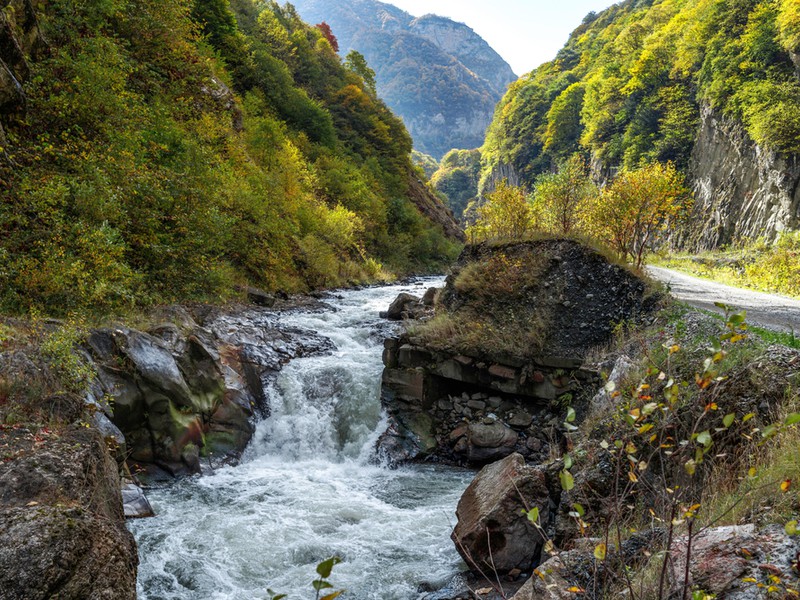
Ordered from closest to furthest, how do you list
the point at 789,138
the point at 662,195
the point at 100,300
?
the point at 100,300
the point at 662,195
the point at 789,138

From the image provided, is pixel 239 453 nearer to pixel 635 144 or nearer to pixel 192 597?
pixel 192 597

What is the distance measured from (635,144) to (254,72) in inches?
1292

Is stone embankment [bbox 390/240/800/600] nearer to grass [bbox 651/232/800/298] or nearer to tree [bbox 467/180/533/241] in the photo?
tree [bbox 467/180/533/241]

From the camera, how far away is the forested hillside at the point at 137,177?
8383 mm

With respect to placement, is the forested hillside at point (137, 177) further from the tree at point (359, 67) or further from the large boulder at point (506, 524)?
the tree at point (359, 67)

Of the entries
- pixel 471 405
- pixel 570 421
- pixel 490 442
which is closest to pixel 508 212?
pixel 471 405

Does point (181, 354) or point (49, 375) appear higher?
point (49, 375)

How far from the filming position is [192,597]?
17.0 ft

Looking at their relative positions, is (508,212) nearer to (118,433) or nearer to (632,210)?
(632,210)

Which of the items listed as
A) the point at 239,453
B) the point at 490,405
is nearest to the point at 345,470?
the point at 239,453

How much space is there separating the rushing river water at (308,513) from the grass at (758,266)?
13.9 m

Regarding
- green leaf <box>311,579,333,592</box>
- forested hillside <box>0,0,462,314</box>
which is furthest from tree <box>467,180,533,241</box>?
green leaf <box>311,579,333,592</box>

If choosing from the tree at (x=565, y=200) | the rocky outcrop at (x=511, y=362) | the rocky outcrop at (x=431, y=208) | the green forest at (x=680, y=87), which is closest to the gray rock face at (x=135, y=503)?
the rocky outcrop at (x=511, y=362)

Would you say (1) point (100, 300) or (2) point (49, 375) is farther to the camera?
(1) point (100, 300)
